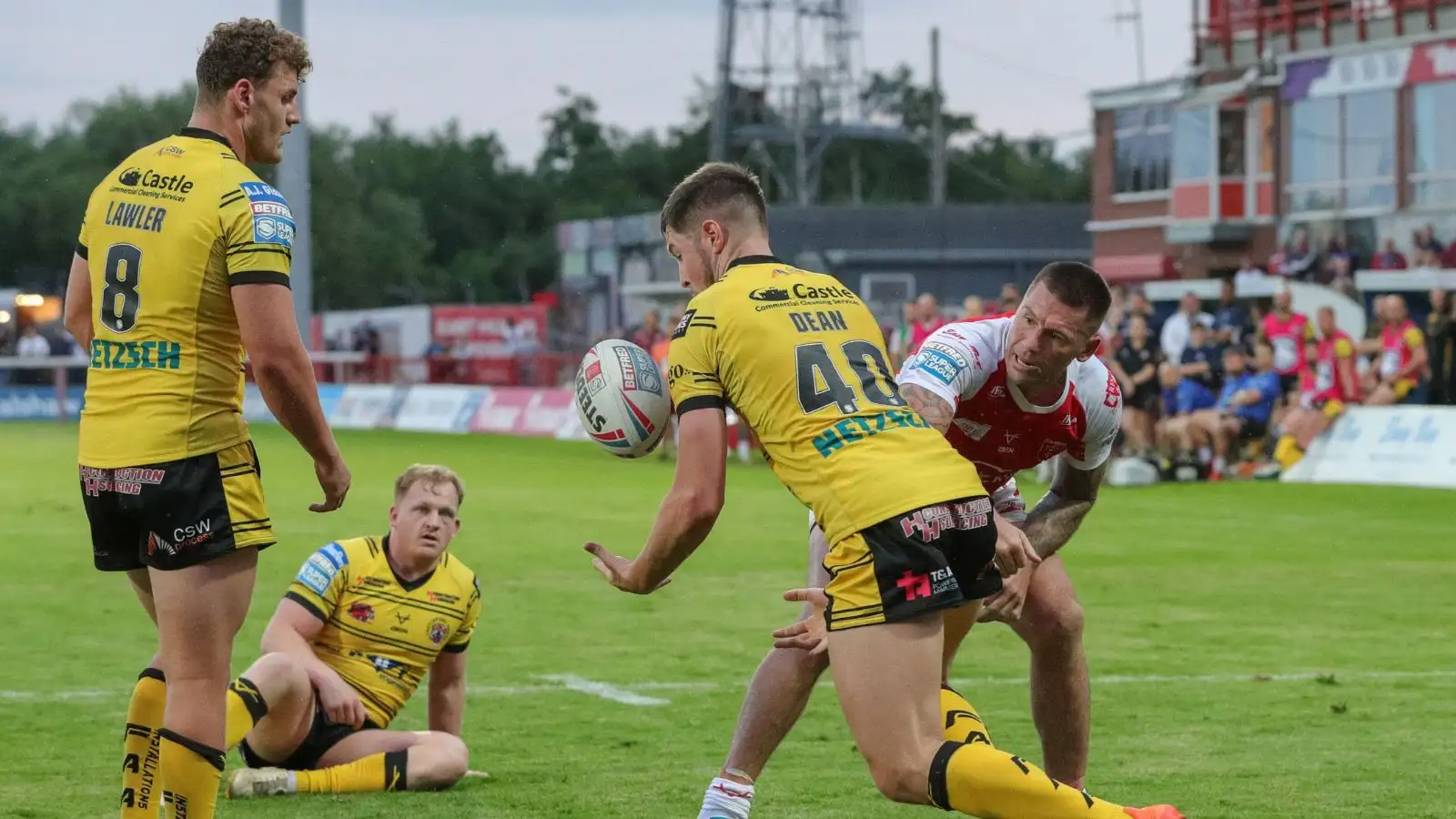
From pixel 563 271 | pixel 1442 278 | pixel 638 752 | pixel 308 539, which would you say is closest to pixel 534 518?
pixel 308 539

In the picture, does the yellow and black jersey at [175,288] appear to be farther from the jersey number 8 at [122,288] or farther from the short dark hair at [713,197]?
the short dark hair at [713,197]

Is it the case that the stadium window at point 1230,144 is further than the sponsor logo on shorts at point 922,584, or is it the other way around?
the stadium window at point 1230,144

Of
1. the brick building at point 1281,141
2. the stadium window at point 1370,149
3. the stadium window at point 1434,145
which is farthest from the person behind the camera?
the stadium window at point 1370,149

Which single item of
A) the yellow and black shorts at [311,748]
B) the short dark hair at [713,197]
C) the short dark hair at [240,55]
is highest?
the short dark hair at [240,55]

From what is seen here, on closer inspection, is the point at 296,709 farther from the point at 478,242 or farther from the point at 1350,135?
the point at 478,242

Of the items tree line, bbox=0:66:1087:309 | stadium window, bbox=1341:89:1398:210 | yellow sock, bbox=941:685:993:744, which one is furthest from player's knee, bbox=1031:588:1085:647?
tree line, bbox=0:66:1087:309

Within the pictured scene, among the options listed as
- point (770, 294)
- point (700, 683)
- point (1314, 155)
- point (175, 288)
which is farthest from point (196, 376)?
point (1314, 155)

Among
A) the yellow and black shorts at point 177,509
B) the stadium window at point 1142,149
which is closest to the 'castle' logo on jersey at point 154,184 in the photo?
the yellow and black shorts at point 177,509

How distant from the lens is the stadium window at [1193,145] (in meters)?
47.8

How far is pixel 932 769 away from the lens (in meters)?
4.97

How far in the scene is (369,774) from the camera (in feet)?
23.4

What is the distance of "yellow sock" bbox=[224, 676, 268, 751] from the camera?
22.2 ft

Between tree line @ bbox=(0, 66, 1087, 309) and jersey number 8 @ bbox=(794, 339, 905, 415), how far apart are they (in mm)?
87804

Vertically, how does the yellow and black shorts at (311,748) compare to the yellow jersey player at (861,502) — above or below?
below
